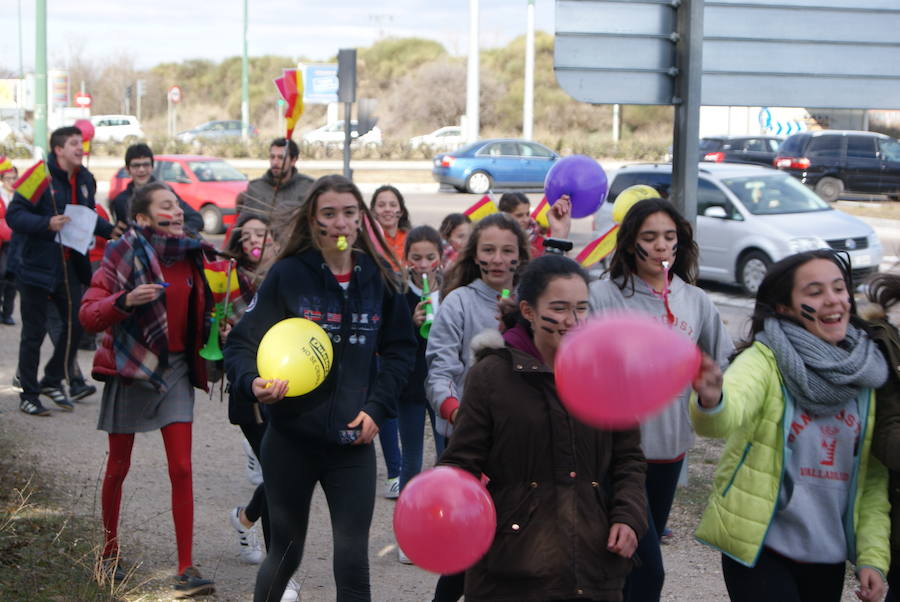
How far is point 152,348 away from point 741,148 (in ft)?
92.0

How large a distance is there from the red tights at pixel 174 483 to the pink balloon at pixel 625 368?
107 inches

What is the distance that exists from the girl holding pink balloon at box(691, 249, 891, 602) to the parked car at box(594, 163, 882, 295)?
1098 cm

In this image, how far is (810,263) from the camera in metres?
3.50

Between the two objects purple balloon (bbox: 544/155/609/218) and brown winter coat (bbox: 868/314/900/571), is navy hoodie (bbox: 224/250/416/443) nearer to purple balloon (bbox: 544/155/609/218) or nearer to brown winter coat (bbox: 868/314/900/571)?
brown winter coat (bbox: 868/314/900/571)

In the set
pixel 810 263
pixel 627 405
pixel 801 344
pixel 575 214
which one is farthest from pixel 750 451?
pixel 575 214

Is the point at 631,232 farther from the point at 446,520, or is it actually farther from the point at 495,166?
the point at 495,166

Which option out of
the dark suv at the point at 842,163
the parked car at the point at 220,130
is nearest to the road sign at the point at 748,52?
the dark suv at the point at 842,163

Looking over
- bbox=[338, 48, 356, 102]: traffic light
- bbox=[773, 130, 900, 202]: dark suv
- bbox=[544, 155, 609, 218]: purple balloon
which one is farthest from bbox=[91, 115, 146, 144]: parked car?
bbox=[544, 155, 609, 218]: purple balloon

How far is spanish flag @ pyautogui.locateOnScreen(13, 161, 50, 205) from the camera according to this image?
25.9ft

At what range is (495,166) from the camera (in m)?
31.7

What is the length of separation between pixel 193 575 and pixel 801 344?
295cm

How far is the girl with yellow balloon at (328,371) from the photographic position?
3.96 meters

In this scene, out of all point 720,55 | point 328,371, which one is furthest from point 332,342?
point 720,55

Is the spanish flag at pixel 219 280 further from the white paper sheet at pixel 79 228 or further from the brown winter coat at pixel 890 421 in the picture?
the white paper sheet at pixel 79 228
